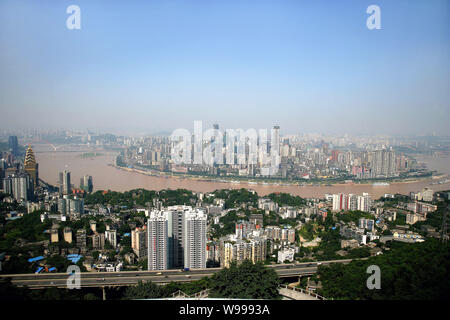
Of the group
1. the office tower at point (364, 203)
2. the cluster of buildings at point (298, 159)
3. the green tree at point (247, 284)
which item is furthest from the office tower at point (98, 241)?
the office tower at point (364, 203)

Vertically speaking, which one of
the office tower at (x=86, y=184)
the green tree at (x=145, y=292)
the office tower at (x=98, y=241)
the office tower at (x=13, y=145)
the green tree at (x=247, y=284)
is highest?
the office tower at (x=13, y=145)

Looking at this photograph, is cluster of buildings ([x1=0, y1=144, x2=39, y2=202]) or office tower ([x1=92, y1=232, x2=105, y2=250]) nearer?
office tower ([x1=92, y1=232, x2=105, y2=250])

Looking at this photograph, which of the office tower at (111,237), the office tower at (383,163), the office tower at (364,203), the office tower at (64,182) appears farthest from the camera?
the office tower at (383,163)

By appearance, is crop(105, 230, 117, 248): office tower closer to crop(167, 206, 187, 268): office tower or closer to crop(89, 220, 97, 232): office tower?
crop(89, 220, 97, 232): office tower

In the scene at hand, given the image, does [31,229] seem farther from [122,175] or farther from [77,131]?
[122,175]

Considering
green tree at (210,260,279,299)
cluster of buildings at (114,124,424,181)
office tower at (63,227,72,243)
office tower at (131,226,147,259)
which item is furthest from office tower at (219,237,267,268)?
cluster of buildings at (114,124,424,181)

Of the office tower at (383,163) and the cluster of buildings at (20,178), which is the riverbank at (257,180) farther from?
the cluster of buildings at (20,178)
